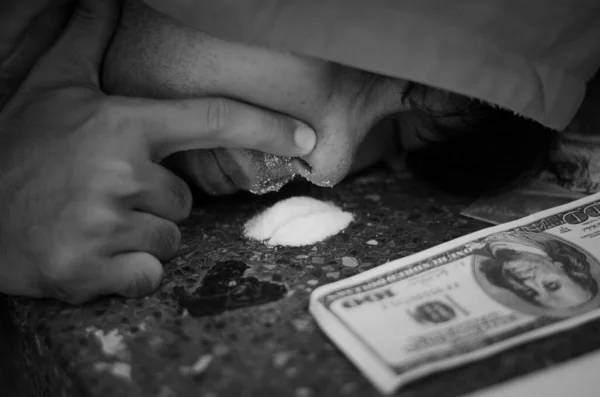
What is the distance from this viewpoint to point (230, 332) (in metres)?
0.64

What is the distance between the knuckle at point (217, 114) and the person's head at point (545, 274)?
382mm

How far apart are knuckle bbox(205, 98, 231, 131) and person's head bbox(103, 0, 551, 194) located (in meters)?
0.02

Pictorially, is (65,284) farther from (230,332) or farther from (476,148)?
(476,148)

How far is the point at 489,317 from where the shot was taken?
24.2 inches

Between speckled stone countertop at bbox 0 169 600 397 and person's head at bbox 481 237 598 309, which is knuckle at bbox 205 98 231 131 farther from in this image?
person's head at bbox 481 237 598 309

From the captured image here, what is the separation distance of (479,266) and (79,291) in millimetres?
493

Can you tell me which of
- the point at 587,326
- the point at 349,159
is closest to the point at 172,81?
the point at 349,159

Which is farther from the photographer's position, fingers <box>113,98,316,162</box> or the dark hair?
the dark hair

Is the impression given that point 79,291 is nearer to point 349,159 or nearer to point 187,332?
point 187,332

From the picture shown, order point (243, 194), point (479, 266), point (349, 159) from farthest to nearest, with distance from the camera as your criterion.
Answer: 1. point (243, 194)
2. point (349, 159)
3. point (479, 266)

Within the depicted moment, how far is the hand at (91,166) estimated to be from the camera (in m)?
0.66

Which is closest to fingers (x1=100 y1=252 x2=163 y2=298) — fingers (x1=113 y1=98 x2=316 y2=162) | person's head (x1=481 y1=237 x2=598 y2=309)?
fingers (x1=113 y1=98 x2=316 y2=162)

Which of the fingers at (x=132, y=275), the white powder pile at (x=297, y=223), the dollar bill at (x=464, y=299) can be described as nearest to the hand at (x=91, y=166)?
the fingers at (x=132, y=275)

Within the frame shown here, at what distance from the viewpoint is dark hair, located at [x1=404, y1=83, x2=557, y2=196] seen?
890 mm
